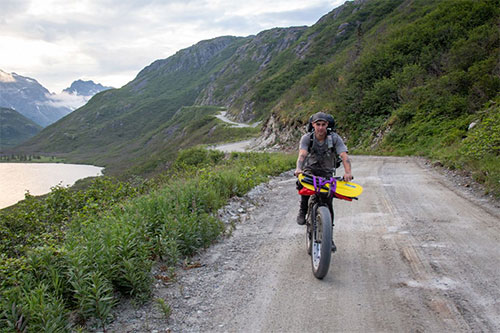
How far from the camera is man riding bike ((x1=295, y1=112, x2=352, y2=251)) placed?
5.02 metres

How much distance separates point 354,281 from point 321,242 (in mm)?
676

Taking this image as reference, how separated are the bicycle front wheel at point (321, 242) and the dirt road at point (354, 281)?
0.19 m

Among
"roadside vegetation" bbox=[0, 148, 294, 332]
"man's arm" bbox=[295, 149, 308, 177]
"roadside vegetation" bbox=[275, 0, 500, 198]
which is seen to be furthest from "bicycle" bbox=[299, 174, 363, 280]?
"roadside vegetation" bbox=[275, 0, 500, 198]

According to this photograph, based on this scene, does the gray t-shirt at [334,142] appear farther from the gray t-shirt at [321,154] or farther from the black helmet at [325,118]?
the black helmet at [325,118]

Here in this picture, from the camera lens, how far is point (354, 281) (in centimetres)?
443

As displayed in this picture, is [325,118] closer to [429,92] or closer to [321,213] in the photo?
[321,213]

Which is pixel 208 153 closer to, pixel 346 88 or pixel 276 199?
pixel 346 88

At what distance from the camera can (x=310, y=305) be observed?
3879mm

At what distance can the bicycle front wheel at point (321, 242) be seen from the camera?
434cm

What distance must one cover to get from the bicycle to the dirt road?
28 cm

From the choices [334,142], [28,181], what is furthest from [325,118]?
[28,181]

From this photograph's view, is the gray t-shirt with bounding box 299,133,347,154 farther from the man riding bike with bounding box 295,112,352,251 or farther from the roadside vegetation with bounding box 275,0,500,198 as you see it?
the roadside vegetation with bounding box 275,0,500,198

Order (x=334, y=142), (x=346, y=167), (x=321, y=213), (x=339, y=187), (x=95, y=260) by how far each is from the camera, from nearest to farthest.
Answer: (x=95, y=260) → (x=321, y=213) → (x=339, y=187) → (x=346, y=167) → (x=334, y=142)

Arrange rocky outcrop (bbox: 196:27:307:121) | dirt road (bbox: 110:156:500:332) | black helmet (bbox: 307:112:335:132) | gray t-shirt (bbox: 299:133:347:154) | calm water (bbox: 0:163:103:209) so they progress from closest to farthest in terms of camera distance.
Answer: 1. dirt road (bbox: 110:156:500:332)
2. black helmet (bbox: 307:112:335:132)
3. gray t-shirt (bbox: 299:133:347:154)
4. calm water (bbox: 0:163:103:209)
5. rocky outcrop (bbox: 196:27:307:121)
